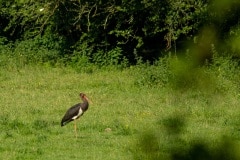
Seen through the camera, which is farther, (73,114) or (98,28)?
(98,28)

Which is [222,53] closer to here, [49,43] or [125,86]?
[125,86]

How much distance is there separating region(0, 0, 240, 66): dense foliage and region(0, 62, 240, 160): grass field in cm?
153

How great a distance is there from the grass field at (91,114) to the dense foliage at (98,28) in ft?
5.02

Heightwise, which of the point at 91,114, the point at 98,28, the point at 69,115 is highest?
the point at 98,28

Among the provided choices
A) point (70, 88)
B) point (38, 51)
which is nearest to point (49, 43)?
point (38, 51)

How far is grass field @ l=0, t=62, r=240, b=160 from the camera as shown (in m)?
8.26

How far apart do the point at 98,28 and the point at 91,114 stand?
25.7 feet

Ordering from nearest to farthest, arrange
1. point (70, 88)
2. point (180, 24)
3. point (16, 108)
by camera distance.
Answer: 1. point (16, 108)
2. point (70, 88)
3. point (180, 24)

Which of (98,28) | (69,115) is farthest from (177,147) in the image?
(98,28)

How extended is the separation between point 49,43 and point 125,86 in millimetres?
6348

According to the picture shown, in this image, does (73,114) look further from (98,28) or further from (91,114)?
(98,28)

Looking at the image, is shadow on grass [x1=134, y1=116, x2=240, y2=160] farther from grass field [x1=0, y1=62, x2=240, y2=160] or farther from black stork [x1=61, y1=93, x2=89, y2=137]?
black stork [x1=61, y1=93, x2=89, y2=137]

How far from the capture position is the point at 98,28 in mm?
18828

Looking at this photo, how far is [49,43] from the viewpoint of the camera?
20312mm
